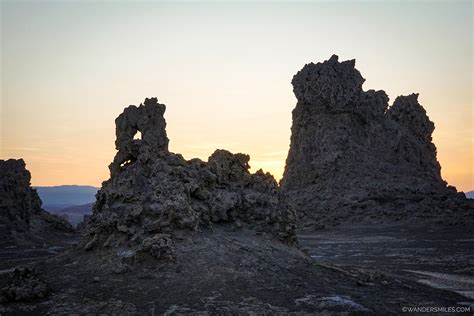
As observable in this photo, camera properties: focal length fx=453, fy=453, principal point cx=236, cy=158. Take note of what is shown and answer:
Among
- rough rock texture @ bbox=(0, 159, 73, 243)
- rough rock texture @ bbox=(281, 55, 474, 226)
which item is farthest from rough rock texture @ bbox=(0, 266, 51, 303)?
rough rock texture @ bbox=(281, 55, 474, 226)

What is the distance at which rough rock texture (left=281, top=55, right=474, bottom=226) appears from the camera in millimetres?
44312

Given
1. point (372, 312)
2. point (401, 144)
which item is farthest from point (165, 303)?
point (401, 144)

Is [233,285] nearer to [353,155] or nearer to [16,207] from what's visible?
[16,207]

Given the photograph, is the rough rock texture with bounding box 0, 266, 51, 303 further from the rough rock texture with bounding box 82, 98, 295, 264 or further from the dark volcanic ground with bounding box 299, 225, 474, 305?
the dark volcanic ground with bounding box 299, 225, 474, 305

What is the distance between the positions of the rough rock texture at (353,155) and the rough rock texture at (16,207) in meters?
A: 24.9

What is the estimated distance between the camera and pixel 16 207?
112 feet

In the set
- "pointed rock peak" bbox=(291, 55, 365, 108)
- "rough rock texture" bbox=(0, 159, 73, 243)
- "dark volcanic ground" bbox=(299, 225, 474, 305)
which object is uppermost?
"pointed rock peak" bbox=(291, 55, 365, 108)

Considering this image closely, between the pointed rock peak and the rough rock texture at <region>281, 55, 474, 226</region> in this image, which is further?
the pointed rock peak

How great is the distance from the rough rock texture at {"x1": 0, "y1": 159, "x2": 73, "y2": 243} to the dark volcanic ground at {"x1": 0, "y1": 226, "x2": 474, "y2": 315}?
66.6 feet

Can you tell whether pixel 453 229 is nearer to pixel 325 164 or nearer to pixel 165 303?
pixel 325 164

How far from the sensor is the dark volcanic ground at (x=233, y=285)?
10.3 meters

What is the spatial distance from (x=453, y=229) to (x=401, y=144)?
17.6m

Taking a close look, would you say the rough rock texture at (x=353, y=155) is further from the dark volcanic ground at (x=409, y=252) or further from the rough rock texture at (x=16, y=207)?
the rough rock texture at (x=16, y=207)

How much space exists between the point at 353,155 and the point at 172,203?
37212 mm
